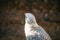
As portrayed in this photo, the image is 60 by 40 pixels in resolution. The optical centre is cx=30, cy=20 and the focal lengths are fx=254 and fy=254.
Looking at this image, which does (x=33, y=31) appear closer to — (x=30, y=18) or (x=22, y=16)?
(x=30, y=18)

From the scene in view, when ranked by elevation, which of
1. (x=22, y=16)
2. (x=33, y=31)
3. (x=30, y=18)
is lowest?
(x=33, y=31)

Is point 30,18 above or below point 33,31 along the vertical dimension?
above

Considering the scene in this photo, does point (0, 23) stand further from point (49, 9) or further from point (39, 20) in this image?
point (49, 9)

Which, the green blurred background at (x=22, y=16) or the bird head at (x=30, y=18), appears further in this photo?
the green blurred background at (x=22, y=16)

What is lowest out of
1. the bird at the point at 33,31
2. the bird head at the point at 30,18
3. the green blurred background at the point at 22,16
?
the bird at the point at 33,31

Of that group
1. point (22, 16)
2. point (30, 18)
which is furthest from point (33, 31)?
point (22, 16)

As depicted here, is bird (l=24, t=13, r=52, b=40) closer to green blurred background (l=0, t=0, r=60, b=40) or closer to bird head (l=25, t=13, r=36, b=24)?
bird head (l=25, t=13, r=36, b=24)

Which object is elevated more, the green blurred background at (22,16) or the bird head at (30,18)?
the green blurred background at (22,16)

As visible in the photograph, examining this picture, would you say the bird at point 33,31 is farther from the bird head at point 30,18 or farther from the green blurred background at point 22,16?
the green blurred background at point 22,16

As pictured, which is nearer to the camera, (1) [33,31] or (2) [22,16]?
(1) [33,31]

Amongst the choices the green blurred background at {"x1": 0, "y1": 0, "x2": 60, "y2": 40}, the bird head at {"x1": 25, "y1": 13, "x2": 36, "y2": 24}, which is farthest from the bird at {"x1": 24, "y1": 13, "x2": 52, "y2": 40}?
the green blurred background at {"x1": 0, "y1": 0, "x2": 60, "y2": 40}

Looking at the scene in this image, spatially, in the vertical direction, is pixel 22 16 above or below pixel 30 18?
above

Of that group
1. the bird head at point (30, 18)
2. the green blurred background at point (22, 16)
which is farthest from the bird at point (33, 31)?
the green blurred background at point (22, 16)
